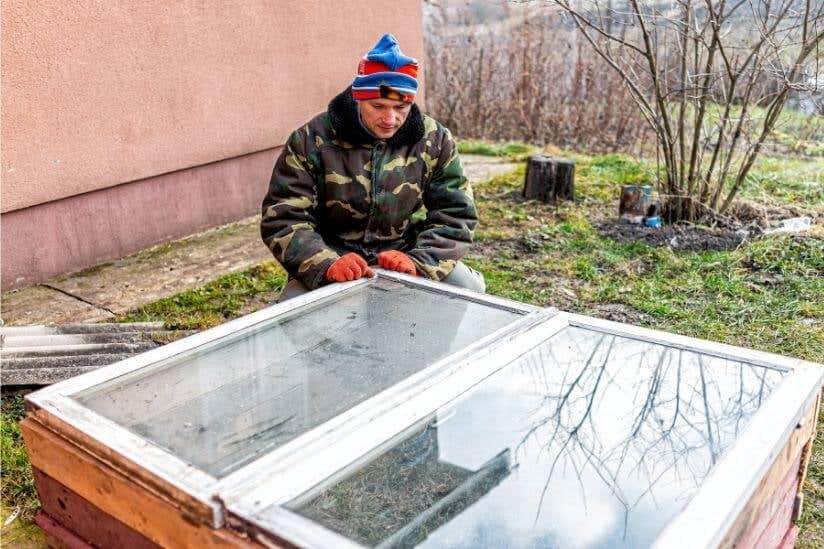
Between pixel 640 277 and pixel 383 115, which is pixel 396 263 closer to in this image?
pixel 383 115

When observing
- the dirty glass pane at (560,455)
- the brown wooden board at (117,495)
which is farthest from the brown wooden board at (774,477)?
the brown wooden board at (117,495)

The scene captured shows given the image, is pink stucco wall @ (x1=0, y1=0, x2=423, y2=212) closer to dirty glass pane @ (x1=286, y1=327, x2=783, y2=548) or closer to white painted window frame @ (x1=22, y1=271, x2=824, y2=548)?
white painted window frame @ (x1=22, y1=271, x2=824, y2=548)

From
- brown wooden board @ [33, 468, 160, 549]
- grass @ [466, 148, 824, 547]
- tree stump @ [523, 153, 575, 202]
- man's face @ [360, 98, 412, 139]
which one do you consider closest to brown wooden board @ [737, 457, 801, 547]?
grass @ [466, 148, 824, 547]

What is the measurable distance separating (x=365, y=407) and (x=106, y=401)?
65 centimetres

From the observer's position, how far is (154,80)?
5121 millimetres

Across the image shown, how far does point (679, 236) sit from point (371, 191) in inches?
117

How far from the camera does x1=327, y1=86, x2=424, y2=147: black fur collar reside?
3.11 meters

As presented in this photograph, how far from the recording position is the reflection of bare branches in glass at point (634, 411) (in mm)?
1844

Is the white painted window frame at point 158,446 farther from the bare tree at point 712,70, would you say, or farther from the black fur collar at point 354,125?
the bare tree at point 712,70

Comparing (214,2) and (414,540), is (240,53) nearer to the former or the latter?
(214,2)

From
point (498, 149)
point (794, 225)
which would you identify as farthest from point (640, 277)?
point (498, 149)

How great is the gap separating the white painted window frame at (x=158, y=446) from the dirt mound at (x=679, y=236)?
3.17 meters

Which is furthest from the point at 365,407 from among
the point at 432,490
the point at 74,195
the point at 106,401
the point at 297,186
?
the point at 74,195

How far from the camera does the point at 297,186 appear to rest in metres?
3.16
